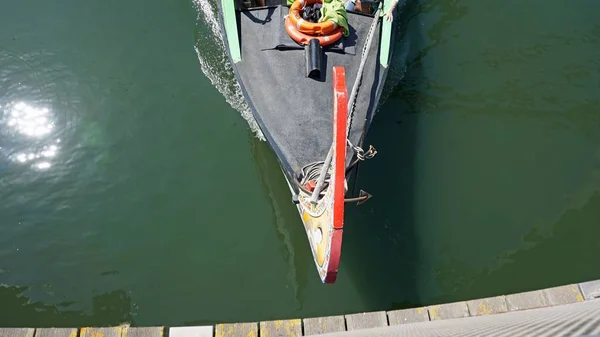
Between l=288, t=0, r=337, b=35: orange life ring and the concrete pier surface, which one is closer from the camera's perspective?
the concrete pier surface

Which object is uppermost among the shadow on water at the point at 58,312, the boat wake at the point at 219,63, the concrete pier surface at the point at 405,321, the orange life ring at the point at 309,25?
the orange life ring at the point at 309,25

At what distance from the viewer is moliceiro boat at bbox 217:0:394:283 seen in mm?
5809

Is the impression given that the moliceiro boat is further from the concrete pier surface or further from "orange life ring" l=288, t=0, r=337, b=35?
the concrete pier surface

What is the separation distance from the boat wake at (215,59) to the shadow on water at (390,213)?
1.59 meters

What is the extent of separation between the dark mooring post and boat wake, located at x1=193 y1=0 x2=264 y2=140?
1221 mm

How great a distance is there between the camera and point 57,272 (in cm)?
622

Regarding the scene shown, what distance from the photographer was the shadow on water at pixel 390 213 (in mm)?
6352

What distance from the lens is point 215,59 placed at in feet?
24.6

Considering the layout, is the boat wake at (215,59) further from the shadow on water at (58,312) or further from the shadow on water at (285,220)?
the shadow on water at (58,312)

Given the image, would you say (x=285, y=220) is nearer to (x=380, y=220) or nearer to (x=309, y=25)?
(x=380, y=220)

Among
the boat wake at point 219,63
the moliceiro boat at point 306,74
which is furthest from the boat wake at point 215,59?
the moliceiro boat at point 306,74

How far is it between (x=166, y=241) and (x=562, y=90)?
19.0 feet

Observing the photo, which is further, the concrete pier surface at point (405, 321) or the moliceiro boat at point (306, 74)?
the moliceiro boat at point (306, 74)

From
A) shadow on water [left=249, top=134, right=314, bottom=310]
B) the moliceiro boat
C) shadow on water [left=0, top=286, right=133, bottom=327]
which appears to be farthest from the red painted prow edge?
shadow on water [left=0, top=286, right=133, bottom=327]
